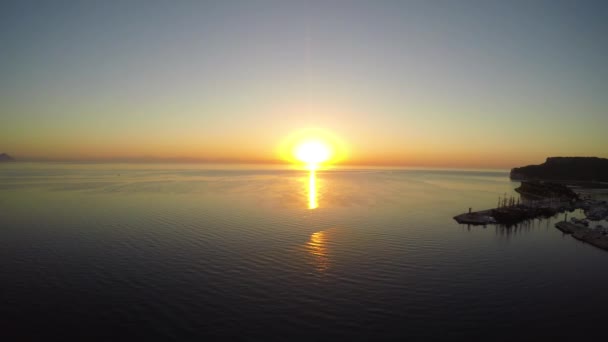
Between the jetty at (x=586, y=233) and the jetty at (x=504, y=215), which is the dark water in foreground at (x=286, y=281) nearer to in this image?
the jetty at (x=586, y=233)

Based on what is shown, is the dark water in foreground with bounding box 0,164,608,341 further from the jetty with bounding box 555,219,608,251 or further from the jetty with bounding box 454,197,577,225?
the jetty with bounding box 454,197,577,225

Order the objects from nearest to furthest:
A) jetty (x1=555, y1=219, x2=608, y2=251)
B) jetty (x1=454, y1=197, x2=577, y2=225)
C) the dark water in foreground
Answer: the dark water in foreground, jetty (x1=555, y1=219, x2=608, y2=251), jetty (x1=454, y1=197, x2=577, y2=225)

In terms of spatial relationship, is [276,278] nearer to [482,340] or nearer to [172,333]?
[172,333]

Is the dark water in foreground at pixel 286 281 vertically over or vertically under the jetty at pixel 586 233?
over

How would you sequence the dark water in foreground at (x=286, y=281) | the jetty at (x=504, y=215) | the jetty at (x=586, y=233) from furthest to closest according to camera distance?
1. the jetty at (x=504, y=215)
2. the jetty at (x=586, y=233)
3. the dark water in foreground at (x=286, y=281)

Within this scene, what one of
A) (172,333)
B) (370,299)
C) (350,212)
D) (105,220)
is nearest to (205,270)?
(172,333)

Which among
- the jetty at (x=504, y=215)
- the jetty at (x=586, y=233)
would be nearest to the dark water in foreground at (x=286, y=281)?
the jetty at (x=586, y=233)

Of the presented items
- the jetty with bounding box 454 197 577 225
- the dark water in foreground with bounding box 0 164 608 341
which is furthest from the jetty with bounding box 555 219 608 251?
the jetty with bounding box 454 197 577 225

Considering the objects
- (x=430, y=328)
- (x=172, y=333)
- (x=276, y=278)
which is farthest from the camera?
(x=276, y=278)
